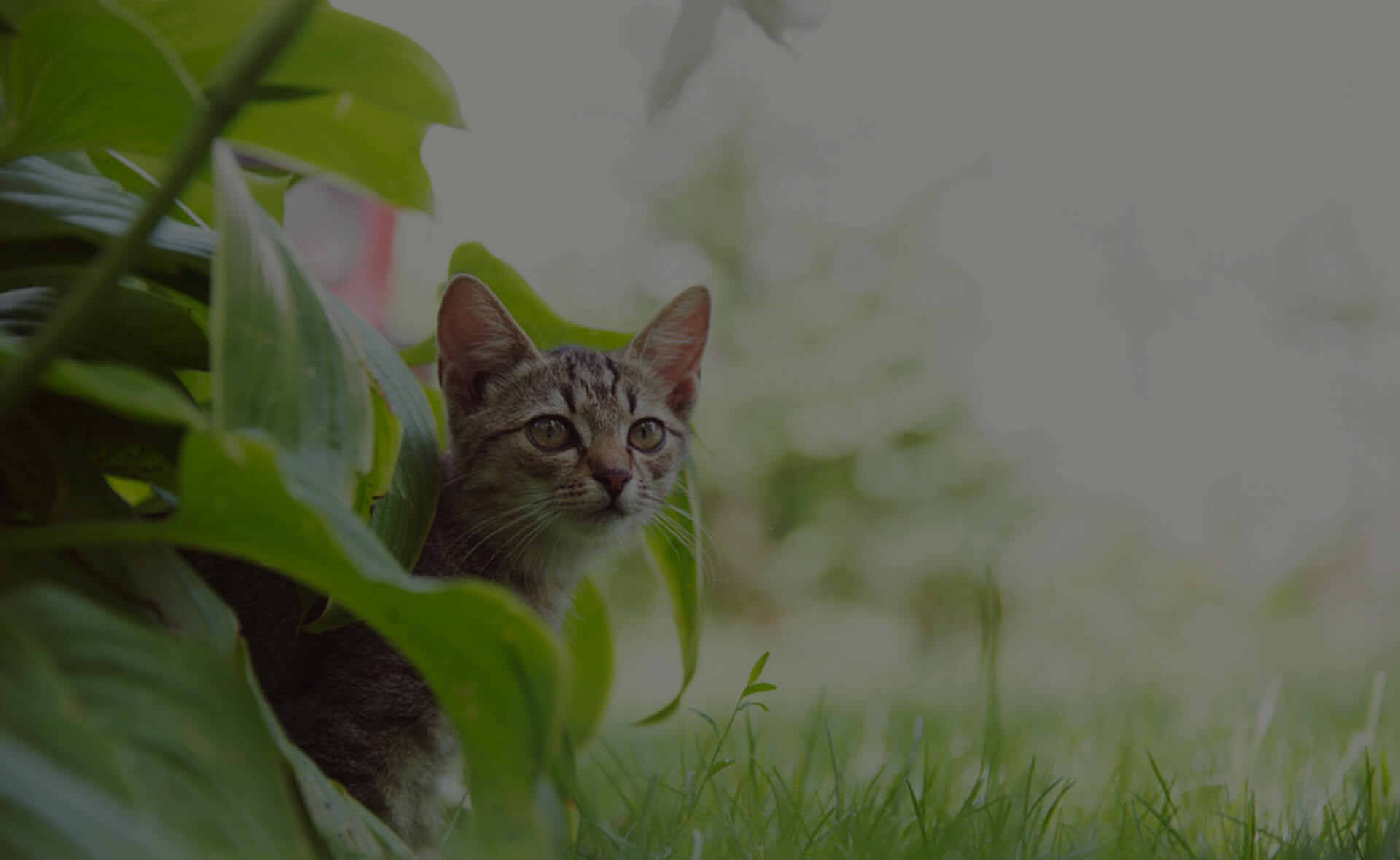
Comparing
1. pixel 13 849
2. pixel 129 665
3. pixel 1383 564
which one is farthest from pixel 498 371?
pixel 1383 564

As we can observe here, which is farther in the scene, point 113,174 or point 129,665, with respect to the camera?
point 113,174

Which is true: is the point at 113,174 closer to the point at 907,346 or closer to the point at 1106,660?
the point at 1106,660

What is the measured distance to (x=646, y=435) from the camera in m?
1.42

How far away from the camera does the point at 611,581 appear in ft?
16.7

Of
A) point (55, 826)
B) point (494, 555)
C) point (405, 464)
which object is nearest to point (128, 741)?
point (55, 826)

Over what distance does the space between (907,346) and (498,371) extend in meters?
4.01

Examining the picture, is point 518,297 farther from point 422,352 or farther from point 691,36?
point 691,36

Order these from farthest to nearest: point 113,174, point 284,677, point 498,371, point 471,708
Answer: point 498,371
point 284,677
point 113,174
point 471,708

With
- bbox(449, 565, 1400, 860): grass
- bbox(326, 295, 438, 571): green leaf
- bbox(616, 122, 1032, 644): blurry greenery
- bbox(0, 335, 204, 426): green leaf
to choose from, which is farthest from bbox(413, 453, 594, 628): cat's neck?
bbox(616, 122, 1032, 644): blurry greenery

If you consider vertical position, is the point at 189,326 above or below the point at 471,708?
above

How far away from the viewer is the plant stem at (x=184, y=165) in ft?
1.28

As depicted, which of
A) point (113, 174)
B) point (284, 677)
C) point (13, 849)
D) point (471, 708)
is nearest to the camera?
point (13, 849)

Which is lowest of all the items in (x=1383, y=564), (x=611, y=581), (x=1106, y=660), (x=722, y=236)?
(x=611, y=581)

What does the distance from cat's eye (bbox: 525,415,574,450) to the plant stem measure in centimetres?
91
